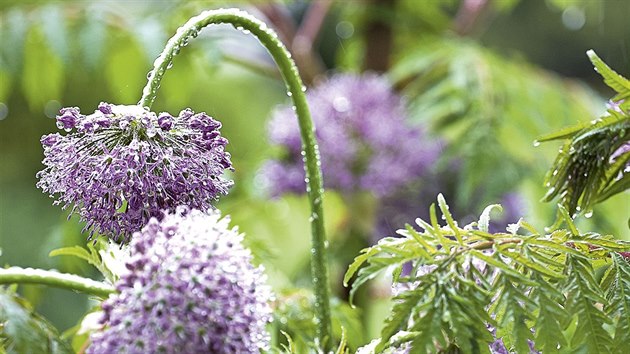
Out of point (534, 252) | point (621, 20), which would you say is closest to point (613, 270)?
point (534, 252)

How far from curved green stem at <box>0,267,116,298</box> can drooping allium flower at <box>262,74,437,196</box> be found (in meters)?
0.59

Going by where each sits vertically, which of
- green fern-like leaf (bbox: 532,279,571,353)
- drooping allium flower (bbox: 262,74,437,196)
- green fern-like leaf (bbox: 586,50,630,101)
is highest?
drooping allium flower (bbox: 262,74,437,196)

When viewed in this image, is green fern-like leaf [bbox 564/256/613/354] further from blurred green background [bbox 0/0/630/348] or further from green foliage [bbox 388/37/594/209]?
green foliage [bbox 388/37/594/209]

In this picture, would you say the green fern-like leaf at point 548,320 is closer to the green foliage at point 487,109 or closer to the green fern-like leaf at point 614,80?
the green fern-like leaf at point 614,80

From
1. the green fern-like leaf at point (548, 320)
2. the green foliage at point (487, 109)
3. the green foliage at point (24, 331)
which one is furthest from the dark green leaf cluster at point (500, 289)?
the green foliage at point (487, 109)

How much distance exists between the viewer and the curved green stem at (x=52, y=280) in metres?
0.33

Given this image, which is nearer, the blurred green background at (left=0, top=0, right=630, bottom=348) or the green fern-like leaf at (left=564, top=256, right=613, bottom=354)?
the green fern-like leaf at (left=564, top=256, right=613, bottom=354)

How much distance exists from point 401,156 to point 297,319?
0.44 m

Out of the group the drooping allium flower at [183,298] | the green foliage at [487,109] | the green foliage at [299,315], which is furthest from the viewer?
the green foliage at [487,109]

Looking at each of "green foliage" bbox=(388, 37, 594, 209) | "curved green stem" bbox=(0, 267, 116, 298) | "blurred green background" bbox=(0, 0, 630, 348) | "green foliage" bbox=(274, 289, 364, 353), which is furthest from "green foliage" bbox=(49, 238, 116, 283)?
"green foliage" bbox=(388, 37, 594, 209)

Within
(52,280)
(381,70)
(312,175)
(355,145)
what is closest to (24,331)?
(52,280)

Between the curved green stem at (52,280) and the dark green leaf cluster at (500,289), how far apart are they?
0.31 feet

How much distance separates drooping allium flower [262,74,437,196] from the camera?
3.05ft

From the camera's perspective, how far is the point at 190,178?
0.33m
